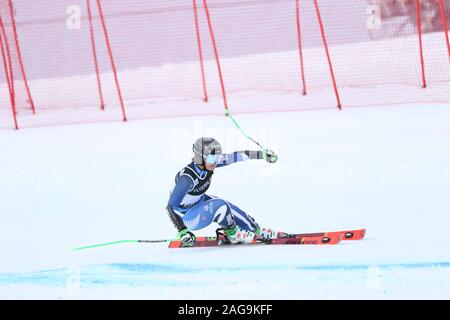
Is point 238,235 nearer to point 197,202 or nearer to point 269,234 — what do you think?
point 269,234

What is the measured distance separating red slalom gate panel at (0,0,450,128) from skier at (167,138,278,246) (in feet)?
23.3

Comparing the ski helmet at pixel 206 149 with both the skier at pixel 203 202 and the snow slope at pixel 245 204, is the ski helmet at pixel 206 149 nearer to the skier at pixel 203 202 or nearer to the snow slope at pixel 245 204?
the skier at pixel 203 202

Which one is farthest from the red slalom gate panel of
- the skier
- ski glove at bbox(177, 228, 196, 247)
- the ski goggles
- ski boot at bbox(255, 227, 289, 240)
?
ski glove at bbox(177, 228, 196, 247)

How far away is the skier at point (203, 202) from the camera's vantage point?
838 cm

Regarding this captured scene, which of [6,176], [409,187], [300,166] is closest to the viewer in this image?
[409,187]

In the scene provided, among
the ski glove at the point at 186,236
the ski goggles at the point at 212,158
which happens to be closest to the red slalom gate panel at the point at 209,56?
the ski goggles at the point at 212,158

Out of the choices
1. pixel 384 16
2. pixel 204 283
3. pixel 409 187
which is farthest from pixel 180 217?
pixel 384 16

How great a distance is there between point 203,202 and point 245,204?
2.26 metres

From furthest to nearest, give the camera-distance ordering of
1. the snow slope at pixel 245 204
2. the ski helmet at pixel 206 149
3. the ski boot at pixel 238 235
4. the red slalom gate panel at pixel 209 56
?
the red slalom gate panel at pixel 209 56, the ski boot at pixel 238 235, the ski helmet at pixel 206 149, the snow slope at pixel 245 204

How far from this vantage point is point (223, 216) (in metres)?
8.54

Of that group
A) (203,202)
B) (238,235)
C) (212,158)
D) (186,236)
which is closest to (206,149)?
(212,158)

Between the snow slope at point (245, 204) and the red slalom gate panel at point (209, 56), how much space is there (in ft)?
4.12

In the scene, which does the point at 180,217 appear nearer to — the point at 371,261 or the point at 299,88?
the point at 371,261

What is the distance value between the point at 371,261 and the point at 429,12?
9.60 meters
